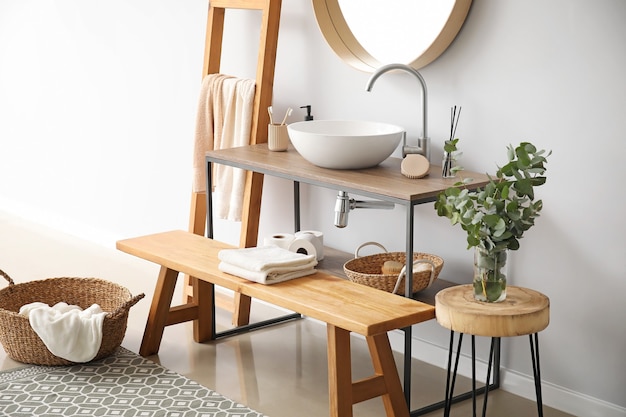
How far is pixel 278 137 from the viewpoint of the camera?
3.59 m

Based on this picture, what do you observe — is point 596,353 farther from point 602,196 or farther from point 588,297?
point 602,196

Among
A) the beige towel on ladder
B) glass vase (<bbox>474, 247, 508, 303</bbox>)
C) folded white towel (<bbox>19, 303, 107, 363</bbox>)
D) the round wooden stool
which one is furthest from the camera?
the beige towel on ladder

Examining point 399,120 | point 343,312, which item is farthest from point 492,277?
point 399,120

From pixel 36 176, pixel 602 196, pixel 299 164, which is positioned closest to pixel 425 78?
pixel 299 164

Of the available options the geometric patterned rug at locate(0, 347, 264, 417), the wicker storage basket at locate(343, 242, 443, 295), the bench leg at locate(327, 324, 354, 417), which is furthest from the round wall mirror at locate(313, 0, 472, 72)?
the geometric patterned rug at locate(0, 347, 264, 417)

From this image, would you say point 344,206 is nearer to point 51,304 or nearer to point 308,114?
point 308,114

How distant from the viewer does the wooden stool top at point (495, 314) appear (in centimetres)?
248

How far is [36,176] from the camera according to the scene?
578 cm

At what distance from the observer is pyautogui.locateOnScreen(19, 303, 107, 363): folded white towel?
3230mm

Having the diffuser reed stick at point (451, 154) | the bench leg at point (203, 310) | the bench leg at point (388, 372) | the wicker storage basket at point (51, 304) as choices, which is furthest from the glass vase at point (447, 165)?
the wicker storage basket at point (51, 304)

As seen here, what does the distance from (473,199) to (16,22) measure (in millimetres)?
4053

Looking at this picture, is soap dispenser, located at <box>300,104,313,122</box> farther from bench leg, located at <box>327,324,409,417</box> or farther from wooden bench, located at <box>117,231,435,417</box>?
bench leg, located at <box>327,324,409,417</box>

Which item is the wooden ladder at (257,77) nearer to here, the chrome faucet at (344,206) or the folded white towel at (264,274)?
the chrome faucet at (344,206)

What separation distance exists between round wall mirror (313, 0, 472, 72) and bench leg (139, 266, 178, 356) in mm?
1057
